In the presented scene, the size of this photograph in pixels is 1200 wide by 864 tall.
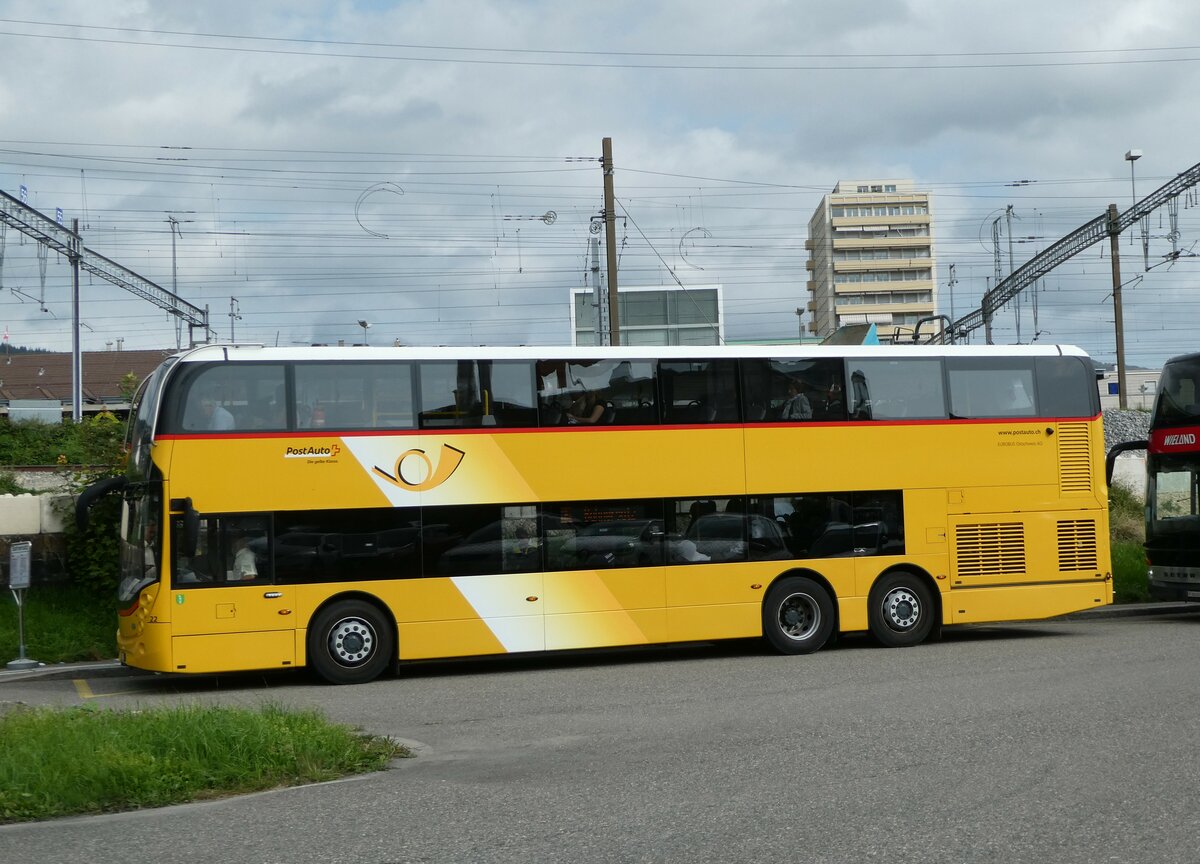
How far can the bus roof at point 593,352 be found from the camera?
14.8 metres

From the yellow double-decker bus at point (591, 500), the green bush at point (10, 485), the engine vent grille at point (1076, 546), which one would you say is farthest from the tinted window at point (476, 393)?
the green bush at point (10, 485)

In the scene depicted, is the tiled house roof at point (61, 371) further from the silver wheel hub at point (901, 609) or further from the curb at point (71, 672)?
the silver wheel hub at point (901, 609)

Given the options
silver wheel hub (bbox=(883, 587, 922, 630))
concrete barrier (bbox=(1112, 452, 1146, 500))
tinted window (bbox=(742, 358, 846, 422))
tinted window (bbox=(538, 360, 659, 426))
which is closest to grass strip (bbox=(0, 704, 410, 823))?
tinted window (bbox=(538, 360, 659, 426))

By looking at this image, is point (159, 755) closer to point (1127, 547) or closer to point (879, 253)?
point (1127, 547)

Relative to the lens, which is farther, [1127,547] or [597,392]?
[1127,547]

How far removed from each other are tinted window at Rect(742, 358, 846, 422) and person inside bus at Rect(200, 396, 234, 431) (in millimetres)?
6081

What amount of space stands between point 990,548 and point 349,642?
824 centimetres

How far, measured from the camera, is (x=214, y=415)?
14625mm

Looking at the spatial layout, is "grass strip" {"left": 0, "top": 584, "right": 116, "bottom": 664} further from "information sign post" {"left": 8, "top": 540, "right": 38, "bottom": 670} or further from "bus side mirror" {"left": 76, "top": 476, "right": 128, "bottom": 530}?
"bus side mirror" {"left": 76, "top": 476, "right": 128, "bottom": 530}

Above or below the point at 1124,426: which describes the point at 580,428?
below

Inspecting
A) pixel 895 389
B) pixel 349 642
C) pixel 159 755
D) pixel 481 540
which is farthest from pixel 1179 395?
pixel 159 755

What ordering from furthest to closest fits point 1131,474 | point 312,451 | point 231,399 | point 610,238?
point 1131,474 → point 610,238 → point 312,451 → point 231,399

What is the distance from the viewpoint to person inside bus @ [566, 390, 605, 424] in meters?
15.9

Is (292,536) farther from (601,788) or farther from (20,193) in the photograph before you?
(20,193)
